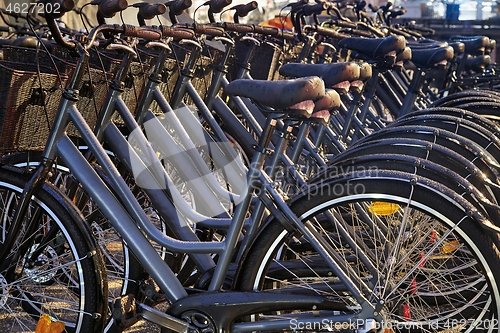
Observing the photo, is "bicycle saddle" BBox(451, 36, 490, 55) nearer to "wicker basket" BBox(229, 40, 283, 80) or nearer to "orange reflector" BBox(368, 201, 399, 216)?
"wicker basket" BBox(229, 40, 283, 80)

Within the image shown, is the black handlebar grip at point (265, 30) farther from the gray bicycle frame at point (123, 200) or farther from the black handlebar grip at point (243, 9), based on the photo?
the gray bicycle frame at point (123, 200)

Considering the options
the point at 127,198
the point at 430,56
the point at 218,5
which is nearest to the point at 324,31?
the point at 430,56

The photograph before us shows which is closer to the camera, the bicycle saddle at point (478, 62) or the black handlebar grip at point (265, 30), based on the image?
the black handlebar grip at point (265, 30)

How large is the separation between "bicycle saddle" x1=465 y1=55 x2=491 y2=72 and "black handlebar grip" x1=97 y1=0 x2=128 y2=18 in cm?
579

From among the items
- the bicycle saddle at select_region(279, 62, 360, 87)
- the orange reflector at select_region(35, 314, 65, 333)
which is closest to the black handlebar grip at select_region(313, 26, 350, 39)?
the bicycle saddle at select_region(279, 62, 360, 87)

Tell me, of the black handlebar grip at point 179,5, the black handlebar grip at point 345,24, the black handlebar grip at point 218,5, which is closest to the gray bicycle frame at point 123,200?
the black handlebar grip at point 179,5

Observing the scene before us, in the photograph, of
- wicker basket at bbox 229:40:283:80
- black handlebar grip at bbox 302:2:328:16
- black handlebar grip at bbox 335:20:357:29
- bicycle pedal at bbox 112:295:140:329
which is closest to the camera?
bicycle pedal at bbox 112:295:140:329

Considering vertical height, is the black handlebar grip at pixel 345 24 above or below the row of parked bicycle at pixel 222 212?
above

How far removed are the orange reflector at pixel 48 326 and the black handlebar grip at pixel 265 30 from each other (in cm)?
235

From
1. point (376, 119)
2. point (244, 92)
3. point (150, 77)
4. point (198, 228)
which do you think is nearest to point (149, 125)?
point (150, 77)

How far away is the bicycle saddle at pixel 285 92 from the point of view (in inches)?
99.6

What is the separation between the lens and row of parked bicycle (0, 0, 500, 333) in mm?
2574

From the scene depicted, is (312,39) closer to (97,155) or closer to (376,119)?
(376,119)

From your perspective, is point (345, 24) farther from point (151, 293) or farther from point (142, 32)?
point (151, 293)
